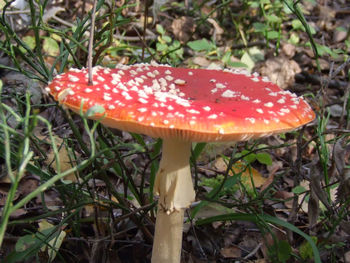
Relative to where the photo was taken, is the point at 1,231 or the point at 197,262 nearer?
the point at 1,231

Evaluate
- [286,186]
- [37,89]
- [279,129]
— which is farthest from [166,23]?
[279,129]

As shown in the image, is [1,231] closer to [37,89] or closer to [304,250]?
Answer: [304,250]

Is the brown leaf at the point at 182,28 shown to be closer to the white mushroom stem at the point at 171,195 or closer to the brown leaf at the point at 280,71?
the brown leaf at the point at 280,71

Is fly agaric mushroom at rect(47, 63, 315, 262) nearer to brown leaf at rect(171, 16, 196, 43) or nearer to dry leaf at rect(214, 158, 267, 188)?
A: dry leaf at rect(214, 158, 267, 188)

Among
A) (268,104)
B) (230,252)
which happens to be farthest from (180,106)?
(230,252)

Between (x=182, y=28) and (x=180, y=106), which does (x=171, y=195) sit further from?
(x=182, y=28)

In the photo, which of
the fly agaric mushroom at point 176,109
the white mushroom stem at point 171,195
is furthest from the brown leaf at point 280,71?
the white mushroom stem at point 171,195
